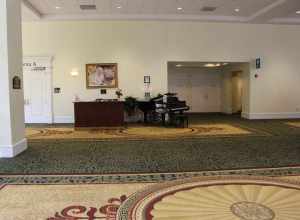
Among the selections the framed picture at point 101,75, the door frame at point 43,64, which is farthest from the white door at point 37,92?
the framed picture at point 101,75

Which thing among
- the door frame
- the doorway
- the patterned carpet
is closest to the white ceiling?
the door frame

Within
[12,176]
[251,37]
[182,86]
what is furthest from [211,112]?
[12,176]

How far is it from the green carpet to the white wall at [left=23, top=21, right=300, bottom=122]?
15.8ft

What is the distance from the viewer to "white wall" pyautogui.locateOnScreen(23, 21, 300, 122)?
12.1m

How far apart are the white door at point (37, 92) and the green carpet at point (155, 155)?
15.9 feet

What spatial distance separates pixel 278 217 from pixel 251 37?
10869 millimetres

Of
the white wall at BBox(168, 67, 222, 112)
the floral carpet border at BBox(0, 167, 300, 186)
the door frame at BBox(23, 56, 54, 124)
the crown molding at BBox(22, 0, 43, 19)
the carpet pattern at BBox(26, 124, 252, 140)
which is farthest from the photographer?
the white wall at BBox(168, 67, 222, 112)

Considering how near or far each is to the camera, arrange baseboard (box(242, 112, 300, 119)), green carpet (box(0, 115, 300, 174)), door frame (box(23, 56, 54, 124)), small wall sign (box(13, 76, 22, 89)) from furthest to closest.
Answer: baseboard (box(242, 112, 300, 119)) → door frame (box(23, 56, 54, 124)) → small wall sign (box(13, 76, 22, 89)) → green carpet (box(0, 115, 300, 174))

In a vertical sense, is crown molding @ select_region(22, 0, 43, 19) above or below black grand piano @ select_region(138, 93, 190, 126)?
above

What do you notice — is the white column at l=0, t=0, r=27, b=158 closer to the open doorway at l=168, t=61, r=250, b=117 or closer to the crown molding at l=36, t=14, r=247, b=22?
the crown molding at l=36, t=14, r=247, b=22

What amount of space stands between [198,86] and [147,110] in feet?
18.5

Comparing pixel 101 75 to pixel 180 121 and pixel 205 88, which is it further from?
pixel 205 88

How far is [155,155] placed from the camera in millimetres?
6230

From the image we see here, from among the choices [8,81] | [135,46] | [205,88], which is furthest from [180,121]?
[8,81]
